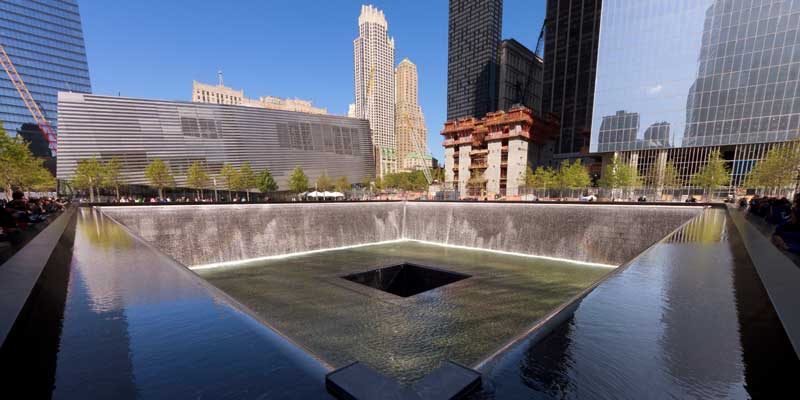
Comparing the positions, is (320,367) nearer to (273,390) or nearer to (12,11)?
(273,390)

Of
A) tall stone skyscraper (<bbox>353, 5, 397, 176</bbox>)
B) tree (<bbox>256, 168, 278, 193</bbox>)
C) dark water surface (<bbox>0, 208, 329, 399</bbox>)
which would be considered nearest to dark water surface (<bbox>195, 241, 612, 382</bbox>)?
dark water surface (<bbox>0, 208, 329, 399</bbox>)

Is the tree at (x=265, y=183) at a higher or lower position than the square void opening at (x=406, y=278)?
higher

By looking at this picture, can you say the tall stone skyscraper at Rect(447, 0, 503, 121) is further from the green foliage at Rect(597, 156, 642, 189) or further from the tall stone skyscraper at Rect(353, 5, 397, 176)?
the green foliage at Rect(597, 156, 642, 189)

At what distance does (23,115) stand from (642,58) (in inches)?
5180

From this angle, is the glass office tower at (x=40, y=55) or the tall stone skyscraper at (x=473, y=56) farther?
the tall stone skyscraper at (x=473, y=56)

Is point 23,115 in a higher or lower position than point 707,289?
higher

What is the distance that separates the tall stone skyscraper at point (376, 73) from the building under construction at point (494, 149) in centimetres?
8859

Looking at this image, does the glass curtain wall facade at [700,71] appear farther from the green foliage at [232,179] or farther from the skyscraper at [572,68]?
the green foliage at [232,179]

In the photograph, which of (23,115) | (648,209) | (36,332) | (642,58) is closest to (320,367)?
(36,332)

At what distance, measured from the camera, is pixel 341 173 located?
86875 mm

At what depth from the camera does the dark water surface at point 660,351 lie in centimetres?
172

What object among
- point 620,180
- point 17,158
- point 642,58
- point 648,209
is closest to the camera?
point 648,209

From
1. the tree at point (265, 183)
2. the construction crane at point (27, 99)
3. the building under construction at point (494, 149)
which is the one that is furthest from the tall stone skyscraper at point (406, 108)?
the construction crane at point (27, 99)

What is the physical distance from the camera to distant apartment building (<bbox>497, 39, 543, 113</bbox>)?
93875mm
